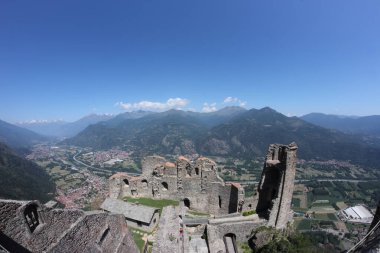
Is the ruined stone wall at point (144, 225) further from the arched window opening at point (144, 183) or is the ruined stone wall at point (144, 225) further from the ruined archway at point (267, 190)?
the ruined archway at point (267, 190)

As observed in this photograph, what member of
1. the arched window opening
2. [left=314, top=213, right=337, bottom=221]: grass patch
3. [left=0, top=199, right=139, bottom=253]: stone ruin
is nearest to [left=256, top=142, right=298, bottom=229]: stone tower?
the arched window opening

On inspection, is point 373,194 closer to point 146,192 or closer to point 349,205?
point 349,205

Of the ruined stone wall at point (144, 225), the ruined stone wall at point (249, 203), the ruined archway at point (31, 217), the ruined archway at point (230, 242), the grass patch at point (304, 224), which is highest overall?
the ruined archway at point (31, 217)

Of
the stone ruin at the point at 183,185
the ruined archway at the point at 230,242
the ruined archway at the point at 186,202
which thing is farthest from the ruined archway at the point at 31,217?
the ruined archway at the point at 186,202

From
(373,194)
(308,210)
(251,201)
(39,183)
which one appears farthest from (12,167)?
(373,194)

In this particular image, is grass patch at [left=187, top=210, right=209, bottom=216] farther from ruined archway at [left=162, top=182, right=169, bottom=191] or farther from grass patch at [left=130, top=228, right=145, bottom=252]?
grass patch at [left=130, top=228, right=145, bottom=252]

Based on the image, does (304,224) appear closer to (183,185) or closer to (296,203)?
(296,203)
